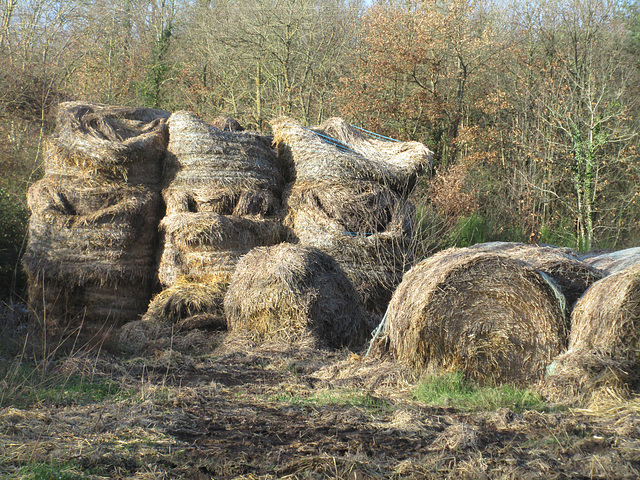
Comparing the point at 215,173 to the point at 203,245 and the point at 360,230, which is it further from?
the point at 360,230

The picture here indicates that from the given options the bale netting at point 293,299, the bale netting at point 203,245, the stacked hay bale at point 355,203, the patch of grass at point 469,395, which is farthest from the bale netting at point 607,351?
the bale netting at point 203,245

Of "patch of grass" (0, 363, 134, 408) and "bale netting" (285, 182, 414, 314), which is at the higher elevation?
"bale netting" (285, 182, 414, 314)

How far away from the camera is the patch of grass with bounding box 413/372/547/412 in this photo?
15.2 feet

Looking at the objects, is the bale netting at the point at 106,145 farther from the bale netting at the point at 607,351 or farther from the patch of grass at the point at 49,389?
the bale netting at the point at 607,351

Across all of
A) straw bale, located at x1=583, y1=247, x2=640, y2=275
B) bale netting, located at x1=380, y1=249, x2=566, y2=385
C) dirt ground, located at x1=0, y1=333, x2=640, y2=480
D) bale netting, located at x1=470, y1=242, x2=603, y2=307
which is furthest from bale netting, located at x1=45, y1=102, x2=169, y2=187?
straw bale, located at x1=583, y1=247, x2=640, y2=275

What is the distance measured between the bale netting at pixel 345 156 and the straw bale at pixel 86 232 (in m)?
2.49

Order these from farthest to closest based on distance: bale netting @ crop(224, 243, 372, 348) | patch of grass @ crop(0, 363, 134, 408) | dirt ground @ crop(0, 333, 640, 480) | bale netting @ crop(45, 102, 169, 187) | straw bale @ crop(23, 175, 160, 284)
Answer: bale netting @ crop(45, 102, 169, 187) → straw bale @ crop(23, 175, 160, 284) → bale netting @ crop(224, 243, 372, 348) → patch of grass @ crop(0, 363, 134, 408) → dirt ground @ crop(0, 333, 640, 480)

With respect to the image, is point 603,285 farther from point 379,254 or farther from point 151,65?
point 151,65

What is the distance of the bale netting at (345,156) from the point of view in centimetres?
929

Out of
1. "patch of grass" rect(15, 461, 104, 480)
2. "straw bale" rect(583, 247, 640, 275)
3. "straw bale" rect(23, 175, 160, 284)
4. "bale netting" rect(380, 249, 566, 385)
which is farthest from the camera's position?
"straw bale" rect(23, 175, 160, 284)

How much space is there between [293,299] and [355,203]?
2.60 metres

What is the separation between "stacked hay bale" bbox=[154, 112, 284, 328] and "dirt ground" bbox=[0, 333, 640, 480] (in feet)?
10.1

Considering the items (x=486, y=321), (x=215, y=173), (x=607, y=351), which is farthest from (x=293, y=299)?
(x=607, y=351)

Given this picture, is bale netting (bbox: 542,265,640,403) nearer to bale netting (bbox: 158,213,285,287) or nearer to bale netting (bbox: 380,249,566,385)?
bale netting (bbox: 380,249,566,385)
